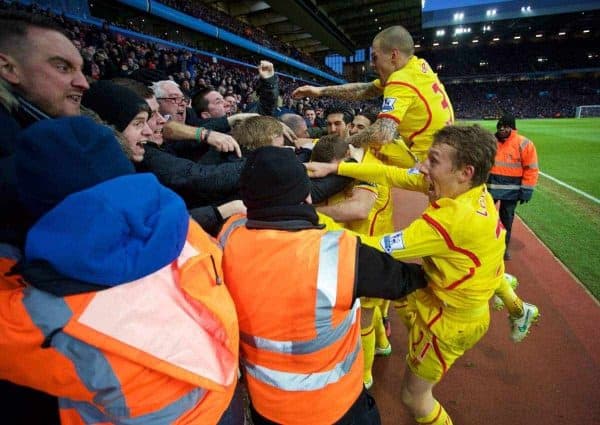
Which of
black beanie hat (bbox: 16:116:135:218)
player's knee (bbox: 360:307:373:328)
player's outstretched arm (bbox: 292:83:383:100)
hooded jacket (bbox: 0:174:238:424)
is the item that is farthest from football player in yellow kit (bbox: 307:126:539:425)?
player's outstretched arm (bbox: 292:83:383:100)

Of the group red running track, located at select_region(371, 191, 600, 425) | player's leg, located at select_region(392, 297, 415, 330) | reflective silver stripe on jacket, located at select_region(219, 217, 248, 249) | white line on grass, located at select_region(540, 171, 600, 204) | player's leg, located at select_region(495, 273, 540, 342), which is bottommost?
red running track, located at select_region(371, 191, 600, 425)

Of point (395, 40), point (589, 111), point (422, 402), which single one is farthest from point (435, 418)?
point (589, 111)

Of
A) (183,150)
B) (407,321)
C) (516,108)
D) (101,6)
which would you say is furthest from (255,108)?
(516,108)

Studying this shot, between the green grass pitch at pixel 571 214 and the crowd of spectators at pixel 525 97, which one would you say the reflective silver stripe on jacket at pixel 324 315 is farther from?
the crowd of spectators at pixel 525 97

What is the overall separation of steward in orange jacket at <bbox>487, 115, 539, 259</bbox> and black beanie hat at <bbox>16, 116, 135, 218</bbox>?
5356 mm

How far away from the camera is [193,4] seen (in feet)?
67.2

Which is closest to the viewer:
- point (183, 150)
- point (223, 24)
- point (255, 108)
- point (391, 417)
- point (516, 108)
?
point (391, 417)

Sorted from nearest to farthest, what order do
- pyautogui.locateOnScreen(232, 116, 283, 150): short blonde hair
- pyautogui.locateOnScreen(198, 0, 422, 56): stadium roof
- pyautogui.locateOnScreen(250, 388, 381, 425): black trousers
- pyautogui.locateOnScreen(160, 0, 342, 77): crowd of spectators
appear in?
pyautogui.locateOnScreen(250, 388, 381, 425): black trousers < pyautogui.locateOnScreen(232, 116, 283, 150): short blonde hair < pyautogui.locateOnScreen(160, 0, 342, 77): crowd of spectators < pyautogui.locateOnScreen(198, 0, 422, 56): stadium roof

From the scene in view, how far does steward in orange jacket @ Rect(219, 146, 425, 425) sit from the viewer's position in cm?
123

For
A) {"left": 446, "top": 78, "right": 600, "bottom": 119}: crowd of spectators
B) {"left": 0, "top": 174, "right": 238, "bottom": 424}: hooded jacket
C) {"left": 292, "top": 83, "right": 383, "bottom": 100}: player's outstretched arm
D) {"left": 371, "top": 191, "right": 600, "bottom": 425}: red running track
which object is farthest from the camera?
{"left": 446, "top": 78, "right": 600, "bottom": 119}: crowd of spectators

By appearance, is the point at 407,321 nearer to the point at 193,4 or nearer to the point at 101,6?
the point at 101,6

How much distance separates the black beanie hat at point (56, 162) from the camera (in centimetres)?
86

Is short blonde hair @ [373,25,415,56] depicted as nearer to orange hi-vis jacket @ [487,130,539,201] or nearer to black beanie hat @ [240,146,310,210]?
black beanie hat @ [240,146,310,210]

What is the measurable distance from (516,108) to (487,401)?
201 ft
